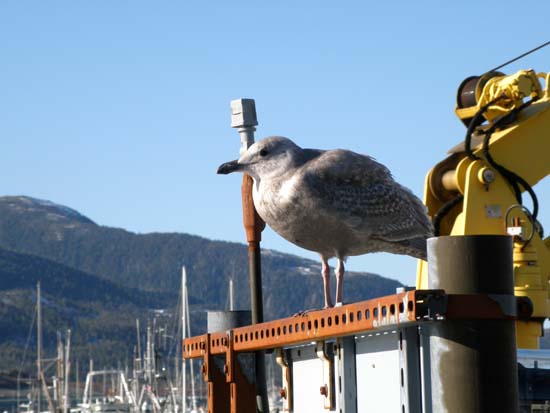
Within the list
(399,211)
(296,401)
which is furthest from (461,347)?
(399,211)

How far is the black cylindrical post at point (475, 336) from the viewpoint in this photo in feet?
19.7

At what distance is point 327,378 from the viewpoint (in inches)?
320

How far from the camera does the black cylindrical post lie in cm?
600

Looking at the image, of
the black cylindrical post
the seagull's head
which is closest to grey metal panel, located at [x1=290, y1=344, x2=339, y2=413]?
the seagull's head

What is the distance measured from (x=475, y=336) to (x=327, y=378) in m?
2.19

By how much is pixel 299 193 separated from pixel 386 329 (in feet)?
8.47

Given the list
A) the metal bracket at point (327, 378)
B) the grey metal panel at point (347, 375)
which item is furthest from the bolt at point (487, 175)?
the grey metal panel at point (347, 375)

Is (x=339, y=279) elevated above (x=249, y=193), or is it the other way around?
(x=249, y=193)

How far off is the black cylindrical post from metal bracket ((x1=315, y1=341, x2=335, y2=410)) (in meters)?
1.89

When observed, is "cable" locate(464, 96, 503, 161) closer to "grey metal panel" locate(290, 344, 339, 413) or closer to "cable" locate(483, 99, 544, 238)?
"cable" locate(483, 99, 544, 238)

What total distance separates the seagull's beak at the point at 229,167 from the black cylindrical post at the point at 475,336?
11.5ft

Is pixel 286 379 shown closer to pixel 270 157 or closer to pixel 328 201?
pixel 328 201

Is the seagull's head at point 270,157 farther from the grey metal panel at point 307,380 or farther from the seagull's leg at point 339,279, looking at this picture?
the grey metal panel at point 307,380

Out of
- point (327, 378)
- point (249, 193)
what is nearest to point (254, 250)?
point (249, 193)
